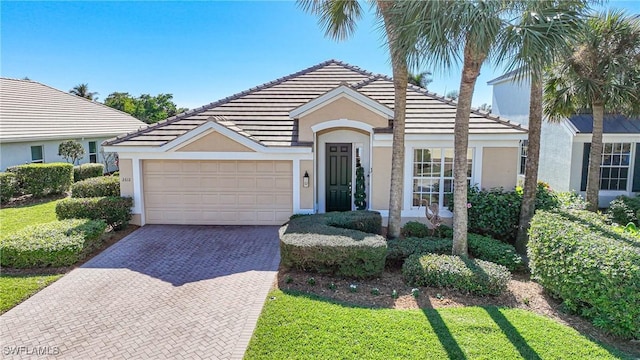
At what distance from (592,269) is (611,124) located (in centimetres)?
1417

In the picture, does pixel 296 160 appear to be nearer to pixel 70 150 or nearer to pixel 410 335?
pixel 410 335

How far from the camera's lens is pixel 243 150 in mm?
11711

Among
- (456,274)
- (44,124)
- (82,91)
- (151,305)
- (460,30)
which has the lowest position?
(151,305)

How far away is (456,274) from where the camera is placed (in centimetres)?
712

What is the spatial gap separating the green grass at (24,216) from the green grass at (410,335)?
1057cm

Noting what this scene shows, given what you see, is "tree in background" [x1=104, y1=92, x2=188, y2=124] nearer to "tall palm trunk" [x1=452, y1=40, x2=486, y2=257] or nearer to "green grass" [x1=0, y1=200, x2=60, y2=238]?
"green grass" [x1=0, y1=200, x2=60, y2=238]

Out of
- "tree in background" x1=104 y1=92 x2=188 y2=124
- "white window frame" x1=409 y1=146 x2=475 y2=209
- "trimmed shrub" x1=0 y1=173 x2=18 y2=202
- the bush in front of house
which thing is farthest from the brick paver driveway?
"tree in background" x1=104 y1=92 x2=188 y2=124

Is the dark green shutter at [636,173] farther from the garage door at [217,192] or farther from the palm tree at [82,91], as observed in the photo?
the palm tree at [82,91]

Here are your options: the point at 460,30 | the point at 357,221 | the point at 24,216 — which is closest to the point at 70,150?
the point at 24,216

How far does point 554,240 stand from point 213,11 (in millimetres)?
14882

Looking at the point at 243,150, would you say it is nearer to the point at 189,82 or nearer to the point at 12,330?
the point at 12,330

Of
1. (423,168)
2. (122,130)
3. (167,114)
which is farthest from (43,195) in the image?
(167,114)

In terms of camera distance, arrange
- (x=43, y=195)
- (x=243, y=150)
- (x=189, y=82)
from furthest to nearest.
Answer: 1. (x=189, y=82)
2. (x=43, y=195)
3. (x=243, y=150)

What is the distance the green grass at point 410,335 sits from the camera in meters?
A: 5.10
